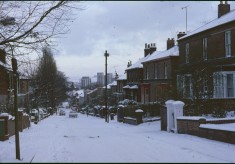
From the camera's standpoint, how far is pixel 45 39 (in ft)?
46.5

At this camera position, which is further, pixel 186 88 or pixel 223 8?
pixel 223 8

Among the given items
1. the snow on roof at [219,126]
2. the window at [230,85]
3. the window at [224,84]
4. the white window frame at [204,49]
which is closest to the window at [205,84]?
the window at [224,84]

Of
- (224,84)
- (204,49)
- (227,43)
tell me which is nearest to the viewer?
(224,84)

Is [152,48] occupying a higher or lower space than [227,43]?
higher

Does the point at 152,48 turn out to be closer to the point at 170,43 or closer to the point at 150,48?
the point at 150,48

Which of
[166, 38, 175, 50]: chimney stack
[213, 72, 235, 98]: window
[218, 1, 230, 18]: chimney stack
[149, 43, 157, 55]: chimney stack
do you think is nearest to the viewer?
[213, 72, 235, 98]: window

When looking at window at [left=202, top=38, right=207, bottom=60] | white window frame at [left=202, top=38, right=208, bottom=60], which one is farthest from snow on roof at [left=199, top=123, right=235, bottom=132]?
window at [left=202, top=38, right=207, bottom=60]

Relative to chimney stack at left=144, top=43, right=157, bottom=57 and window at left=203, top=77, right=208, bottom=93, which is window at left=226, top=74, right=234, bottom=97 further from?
chimney stack at left=144, top=43, right=157, bottom=57

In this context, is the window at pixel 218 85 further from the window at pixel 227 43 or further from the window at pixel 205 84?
the window at pixel 227 43

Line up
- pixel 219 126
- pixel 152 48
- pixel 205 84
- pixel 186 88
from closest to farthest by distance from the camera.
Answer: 1. pixel 219 126
2. pixel 205 84
3. pixel 186 88
4. pixel 152 48

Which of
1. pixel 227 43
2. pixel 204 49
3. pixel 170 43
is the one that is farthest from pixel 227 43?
pixel 170 43

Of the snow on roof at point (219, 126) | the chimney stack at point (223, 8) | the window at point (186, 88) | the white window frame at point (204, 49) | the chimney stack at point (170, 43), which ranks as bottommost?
the snow on roof at point (219, 126)

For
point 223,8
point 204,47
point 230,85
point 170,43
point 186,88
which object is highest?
point 223,8

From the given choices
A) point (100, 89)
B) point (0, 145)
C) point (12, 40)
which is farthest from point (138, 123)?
point (100, 89)
